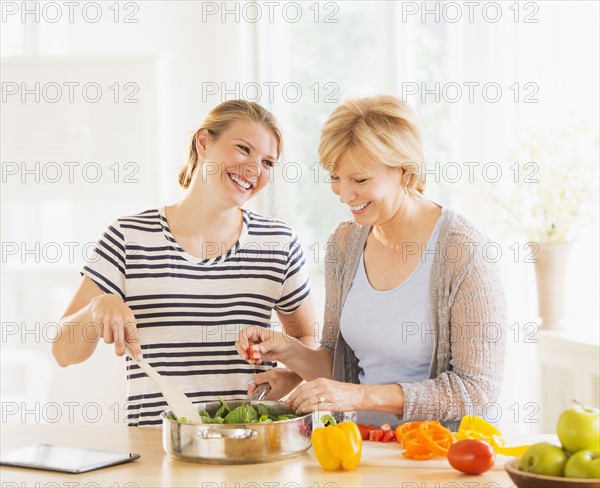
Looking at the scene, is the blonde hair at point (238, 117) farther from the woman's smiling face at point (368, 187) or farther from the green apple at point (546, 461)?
the green apple at point (546, 461)

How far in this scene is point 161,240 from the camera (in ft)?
7.43

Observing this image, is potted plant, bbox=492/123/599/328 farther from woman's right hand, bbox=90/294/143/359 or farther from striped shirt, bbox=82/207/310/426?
woman's right hand, bbox=90/294/143/359

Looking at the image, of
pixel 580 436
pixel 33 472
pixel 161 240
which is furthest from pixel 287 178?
pixel 580 436

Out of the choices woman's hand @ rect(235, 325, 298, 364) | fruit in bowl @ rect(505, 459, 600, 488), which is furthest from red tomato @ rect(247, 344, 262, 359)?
fruit in bowl @ rect(505, 459, 600, 488)

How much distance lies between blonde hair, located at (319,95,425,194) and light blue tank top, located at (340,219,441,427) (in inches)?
7.6

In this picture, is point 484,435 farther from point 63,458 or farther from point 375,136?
point 63,458

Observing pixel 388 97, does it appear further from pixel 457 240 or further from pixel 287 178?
pixel 287 178

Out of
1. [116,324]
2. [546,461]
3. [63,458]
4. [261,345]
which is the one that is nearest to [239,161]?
[261,345]

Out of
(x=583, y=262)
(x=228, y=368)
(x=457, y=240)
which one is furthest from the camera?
(x=583, y=262)

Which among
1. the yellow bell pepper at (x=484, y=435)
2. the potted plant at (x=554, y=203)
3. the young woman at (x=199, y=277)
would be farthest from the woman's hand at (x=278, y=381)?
the potted plant at (x=554, y=203)

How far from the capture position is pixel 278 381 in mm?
2131

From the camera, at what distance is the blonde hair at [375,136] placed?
207cm

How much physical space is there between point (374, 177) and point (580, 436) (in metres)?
0.92

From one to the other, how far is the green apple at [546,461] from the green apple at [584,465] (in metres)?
0.01
